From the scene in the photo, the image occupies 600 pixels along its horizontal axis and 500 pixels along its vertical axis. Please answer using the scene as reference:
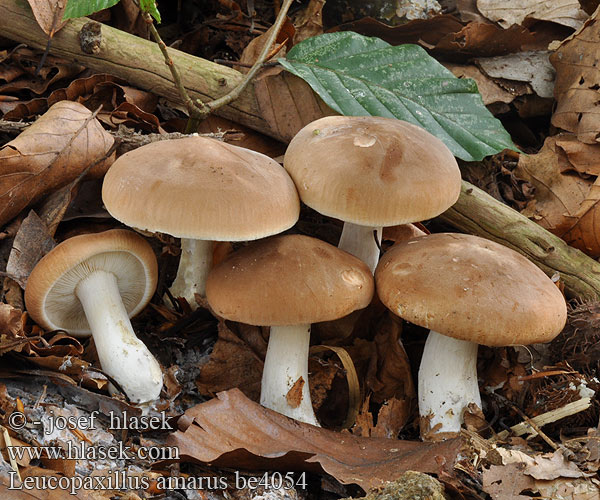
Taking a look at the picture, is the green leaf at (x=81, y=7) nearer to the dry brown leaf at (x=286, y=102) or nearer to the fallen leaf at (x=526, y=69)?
the dry brown leaf at (x=286, y=102)

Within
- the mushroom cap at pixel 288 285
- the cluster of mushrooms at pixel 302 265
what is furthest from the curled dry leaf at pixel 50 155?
the mushroom cap at pixel 288 285

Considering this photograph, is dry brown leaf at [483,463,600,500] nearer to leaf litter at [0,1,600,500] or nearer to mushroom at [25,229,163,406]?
leaf litter at [0,1,600,500]

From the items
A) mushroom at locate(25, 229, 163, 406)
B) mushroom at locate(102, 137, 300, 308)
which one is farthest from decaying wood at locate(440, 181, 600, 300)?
mushroom at locate(25, 229, 163, 406)

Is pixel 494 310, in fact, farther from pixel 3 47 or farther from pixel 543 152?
pixel 3 47

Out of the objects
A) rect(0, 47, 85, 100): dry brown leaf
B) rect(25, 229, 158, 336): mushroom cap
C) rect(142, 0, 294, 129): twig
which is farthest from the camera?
rect(0, 47, 85, 100): dry brown leaf

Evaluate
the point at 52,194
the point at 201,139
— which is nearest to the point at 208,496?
the point at 201,139

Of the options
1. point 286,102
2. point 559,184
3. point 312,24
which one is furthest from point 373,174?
point 312,24

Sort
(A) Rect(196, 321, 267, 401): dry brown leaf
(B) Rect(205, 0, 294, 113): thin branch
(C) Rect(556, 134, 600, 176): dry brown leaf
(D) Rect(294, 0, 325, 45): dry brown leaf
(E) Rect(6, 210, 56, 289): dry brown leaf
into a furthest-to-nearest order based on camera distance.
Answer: (D) Rect(294, 0, 325, 45): dry brown leaf
(C) Rect(556, 134, 600, 176): dry brown leaf
(B) Rect(205, 0, 294, 113): thin branch
(A) Rect(196, 321, 267, 401): dry brown leaf
(E) Rect(6, 210, 56, 289): dry brown leaf
